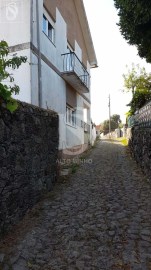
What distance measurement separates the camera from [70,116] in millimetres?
14758

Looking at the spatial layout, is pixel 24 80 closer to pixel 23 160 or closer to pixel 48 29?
pixel 48 29

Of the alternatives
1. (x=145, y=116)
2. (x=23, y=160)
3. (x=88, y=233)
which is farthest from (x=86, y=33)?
(x=88, y=233)

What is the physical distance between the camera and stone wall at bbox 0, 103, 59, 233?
469 cm

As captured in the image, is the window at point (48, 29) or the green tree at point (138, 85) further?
the green tree at point (138, 85)

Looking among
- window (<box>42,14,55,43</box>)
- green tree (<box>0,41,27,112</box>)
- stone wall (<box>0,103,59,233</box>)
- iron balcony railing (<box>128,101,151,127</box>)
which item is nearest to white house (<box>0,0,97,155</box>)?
window (<box>42,14,55,43</box>)

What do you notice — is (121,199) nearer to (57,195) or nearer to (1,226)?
(57,195)

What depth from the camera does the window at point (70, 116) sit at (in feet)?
46.3

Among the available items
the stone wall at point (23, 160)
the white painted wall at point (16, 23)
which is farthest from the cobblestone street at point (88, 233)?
the white painted wall at point (16, 23)

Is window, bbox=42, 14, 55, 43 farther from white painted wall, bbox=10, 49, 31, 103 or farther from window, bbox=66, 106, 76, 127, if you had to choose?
window, bbox=66, 106, 76, 127

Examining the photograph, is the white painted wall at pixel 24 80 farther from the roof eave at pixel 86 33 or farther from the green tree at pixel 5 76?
the roof eave at pixel 86 33

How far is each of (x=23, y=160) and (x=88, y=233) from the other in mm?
1878

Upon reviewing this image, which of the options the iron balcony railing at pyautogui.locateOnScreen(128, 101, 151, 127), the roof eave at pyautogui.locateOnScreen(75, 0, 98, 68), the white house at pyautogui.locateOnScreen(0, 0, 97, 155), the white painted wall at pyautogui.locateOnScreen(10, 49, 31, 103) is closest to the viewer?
the white painted wall at pyautogui.locateOnScreen(10, 49, 31, 103)

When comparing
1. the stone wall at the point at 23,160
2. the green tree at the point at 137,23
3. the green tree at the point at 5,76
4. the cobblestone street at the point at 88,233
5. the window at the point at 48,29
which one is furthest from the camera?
the window at the point at 48,29

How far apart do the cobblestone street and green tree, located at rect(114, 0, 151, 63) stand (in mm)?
5915
